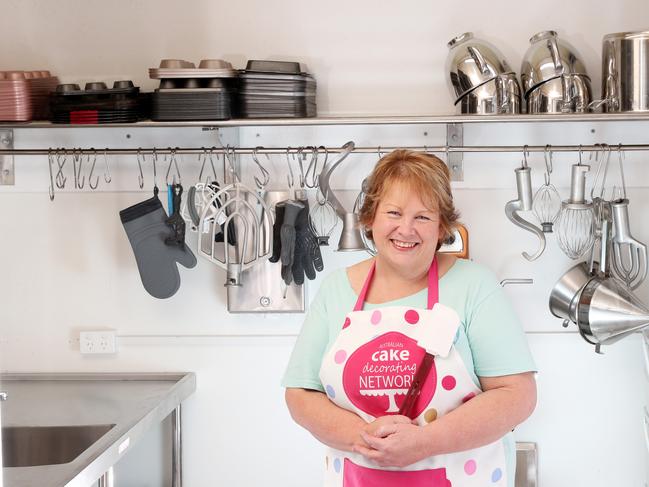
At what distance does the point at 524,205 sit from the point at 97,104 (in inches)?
41.6

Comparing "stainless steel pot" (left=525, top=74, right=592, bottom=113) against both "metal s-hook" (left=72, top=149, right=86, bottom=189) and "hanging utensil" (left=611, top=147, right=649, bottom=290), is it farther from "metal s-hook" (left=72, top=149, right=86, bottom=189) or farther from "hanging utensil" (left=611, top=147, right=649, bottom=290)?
"metal s-hook" (left=72, top=149, right=86, bottom=189)

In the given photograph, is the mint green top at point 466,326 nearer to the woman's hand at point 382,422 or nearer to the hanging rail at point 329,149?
the woman's hand at point 382,422

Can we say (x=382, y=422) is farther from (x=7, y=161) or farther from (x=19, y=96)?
(x=7, y=161)

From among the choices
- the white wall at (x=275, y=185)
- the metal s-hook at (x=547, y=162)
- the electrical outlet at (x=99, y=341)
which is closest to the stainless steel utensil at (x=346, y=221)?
the white wall at (x=275, y=185)

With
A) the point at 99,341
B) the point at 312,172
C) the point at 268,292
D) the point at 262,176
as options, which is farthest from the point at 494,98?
the point at 99,341

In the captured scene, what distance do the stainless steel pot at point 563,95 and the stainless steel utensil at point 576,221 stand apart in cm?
14

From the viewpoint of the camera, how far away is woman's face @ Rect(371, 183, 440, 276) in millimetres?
1522

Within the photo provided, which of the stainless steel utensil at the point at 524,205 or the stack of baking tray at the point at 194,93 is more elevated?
the stack of baking tray at the point at 194,93

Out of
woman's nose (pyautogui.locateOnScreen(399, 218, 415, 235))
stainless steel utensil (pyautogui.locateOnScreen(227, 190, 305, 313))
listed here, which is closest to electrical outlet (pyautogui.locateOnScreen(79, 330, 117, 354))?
stainless steel utensil (pyautogui.locateOnScreen(227, 190, 305, 313))

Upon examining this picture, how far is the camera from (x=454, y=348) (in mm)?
1517

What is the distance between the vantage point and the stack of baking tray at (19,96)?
223 cm

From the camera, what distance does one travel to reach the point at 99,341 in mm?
2449

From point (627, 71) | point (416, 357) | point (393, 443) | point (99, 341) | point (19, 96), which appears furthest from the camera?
point (99, 341)

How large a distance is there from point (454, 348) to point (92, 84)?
47.4 inches
